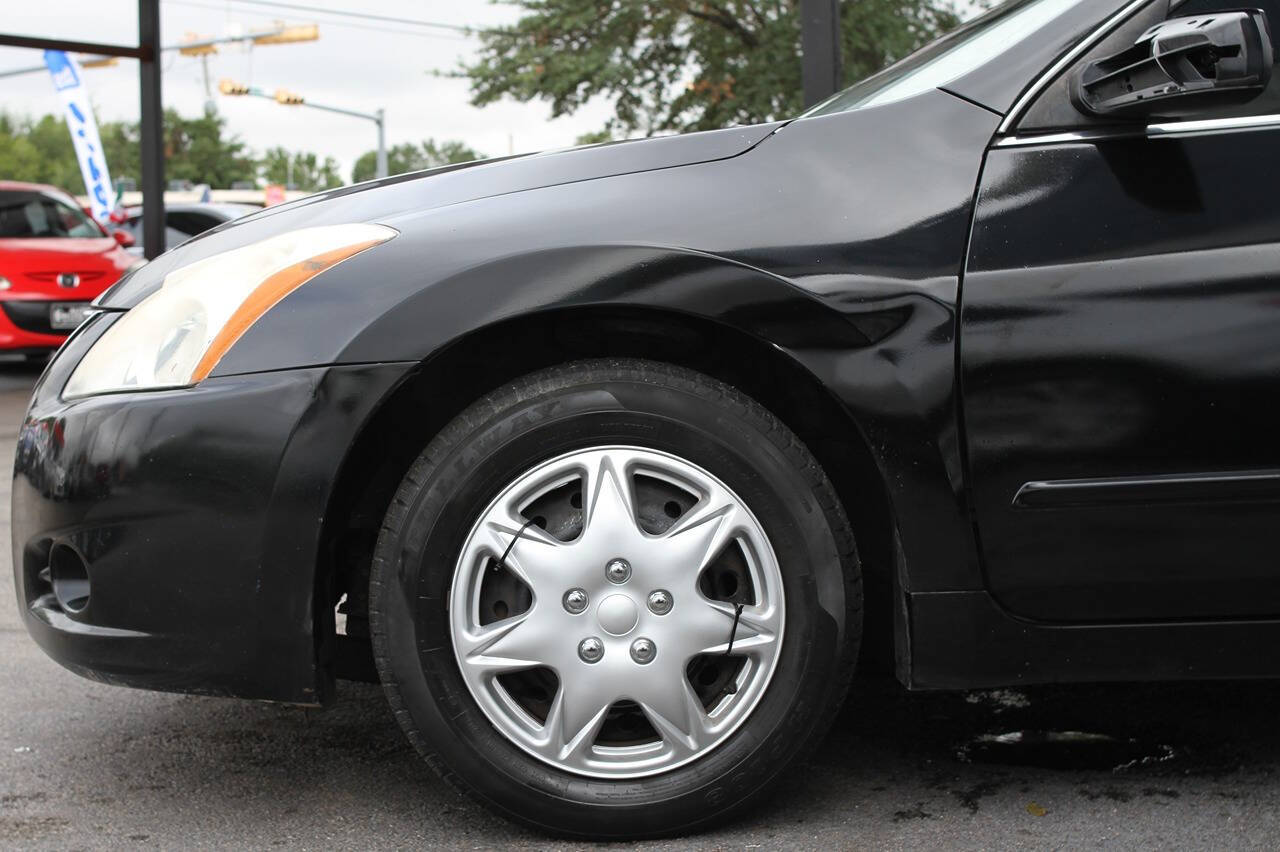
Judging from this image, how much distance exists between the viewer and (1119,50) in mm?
2252

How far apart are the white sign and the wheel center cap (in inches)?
694

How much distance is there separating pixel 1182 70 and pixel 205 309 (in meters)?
1.56

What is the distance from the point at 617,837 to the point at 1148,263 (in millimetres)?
1218

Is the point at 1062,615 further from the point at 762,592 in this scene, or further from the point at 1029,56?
the point at 1029,56

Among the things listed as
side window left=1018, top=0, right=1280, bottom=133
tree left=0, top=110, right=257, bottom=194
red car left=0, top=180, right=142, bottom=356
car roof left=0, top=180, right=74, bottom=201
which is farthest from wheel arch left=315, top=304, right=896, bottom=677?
tree left=0, top=110, right=257, bottom=194

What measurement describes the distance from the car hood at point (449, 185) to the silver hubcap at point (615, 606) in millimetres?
474

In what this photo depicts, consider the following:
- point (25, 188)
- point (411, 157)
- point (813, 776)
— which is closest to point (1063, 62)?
point (813, 776)

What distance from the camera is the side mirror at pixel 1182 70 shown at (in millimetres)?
2047

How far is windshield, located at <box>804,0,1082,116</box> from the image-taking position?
2.38 m

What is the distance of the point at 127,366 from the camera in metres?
2.37

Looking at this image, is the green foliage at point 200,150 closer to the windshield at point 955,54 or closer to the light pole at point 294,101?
the light pole at point 294,101

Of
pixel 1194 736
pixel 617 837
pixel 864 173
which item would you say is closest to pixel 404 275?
pixel 864 173

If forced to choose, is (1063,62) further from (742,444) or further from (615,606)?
(615,606)

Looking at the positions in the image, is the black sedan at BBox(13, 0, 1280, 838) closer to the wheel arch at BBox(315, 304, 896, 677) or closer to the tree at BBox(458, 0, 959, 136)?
the wheel arch at BBox(315, 304, 896, 677)
